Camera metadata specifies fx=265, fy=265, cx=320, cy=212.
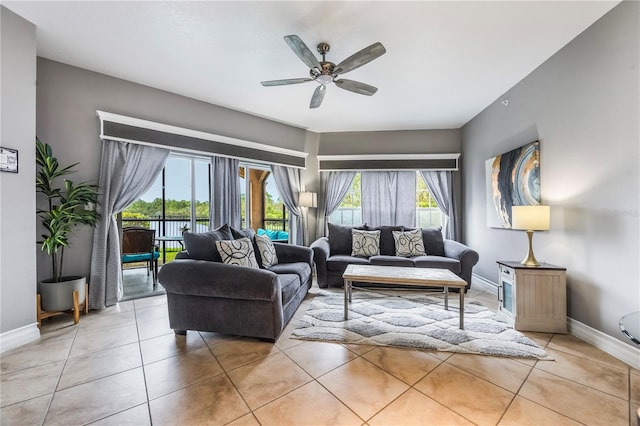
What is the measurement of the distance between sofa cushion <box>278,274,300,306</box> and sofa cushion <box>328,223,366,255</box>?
1660 millimetres

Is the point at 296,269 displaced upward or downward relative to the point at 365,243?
downward

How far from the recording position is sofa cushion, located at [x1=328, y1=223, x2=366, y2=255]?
4.50 m

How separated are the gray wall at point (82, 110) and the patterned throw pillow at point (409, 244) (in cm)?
377

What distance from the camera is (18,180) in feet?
7.62

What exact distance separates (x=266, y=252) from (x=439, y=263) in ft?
7.91

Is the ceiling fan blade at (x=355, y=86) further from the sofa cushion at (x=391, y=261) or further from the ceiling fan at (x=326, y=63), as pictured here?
the sofa cushion at (x=391, y=261)

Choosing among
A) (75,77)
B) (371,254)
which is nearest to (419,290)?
(371,254)

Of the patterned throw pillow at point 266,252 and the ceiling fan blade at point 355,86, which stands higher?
the ceiling fan blade at point 355,86

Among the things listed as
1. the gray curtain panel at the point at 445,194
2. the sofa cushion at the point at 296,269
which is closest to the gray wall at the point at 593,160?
the gray curtain panel at the point at 445,194

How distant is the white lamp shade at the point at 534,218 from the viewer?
2588mm

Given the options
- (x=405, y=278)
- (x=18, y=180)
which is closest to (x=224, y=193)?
(x=18, y=180)

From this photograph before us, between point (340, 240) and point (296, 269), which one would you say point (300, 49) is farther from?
point (340, 240)

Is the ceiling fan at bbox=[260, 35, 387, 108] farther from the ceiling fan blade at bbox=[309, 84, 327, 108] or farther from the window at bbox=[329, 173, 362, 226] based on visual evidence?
the window at bbox=[329, 173, 362, 226]

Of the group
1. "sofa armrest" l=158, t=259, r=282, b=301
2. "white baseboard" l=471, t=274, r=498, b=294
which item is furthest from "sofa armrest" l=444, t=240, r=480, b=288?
"sofa armrest" l=158, t=259, r=282, b=301
